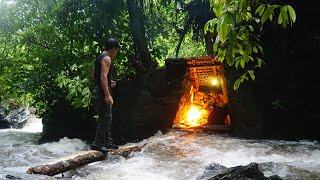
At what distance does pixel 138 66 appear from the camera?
444 inches

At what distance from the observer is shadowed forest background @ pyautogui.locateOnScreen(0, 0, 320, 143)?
8797 millimetres

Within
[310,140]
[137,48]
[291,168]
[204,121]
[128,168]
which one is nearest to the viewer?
[291,168]

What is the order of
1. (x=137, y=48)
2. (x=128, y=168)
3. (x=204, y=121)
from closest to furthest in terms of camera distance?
(x=128, y=168), (x=137, y=48), (x=204, y=121)

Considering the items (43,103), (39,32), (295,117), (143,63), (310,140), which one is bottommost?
(310,140)

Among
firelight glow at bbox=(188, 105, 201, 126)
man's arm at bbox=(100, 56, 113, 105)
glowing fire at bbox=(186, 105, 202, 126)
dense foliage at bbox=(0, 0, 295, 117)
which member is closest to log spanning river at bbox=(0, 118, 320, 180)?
man's arm at bbox=(100, 56, 113, 105)

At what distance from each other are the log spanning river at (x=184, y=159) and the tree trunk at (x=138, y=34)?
3089 millimetres

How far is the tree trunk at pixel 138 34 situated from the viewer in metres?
11.0

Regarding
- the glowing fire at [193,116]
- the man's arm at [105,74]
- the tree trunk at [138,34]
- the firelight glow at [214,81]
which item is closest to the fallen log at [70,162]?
the man's arm at [105,74]

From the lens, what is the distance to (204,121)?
12.5m

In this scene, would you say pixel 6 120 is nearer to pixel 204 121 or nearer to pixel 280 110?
pixel 204 121

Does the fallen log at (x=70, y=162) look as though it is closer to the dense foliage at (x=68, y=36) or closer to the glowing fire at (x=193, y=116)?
the dense foliage at (x=68, y=36)

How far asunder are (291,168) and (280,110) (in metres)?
3.97

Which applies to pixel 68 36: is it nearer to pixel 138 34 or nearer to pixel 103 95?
pixel 138 34

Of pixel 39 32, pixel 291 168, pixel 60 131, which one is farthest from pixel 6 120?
pixel 291 168
